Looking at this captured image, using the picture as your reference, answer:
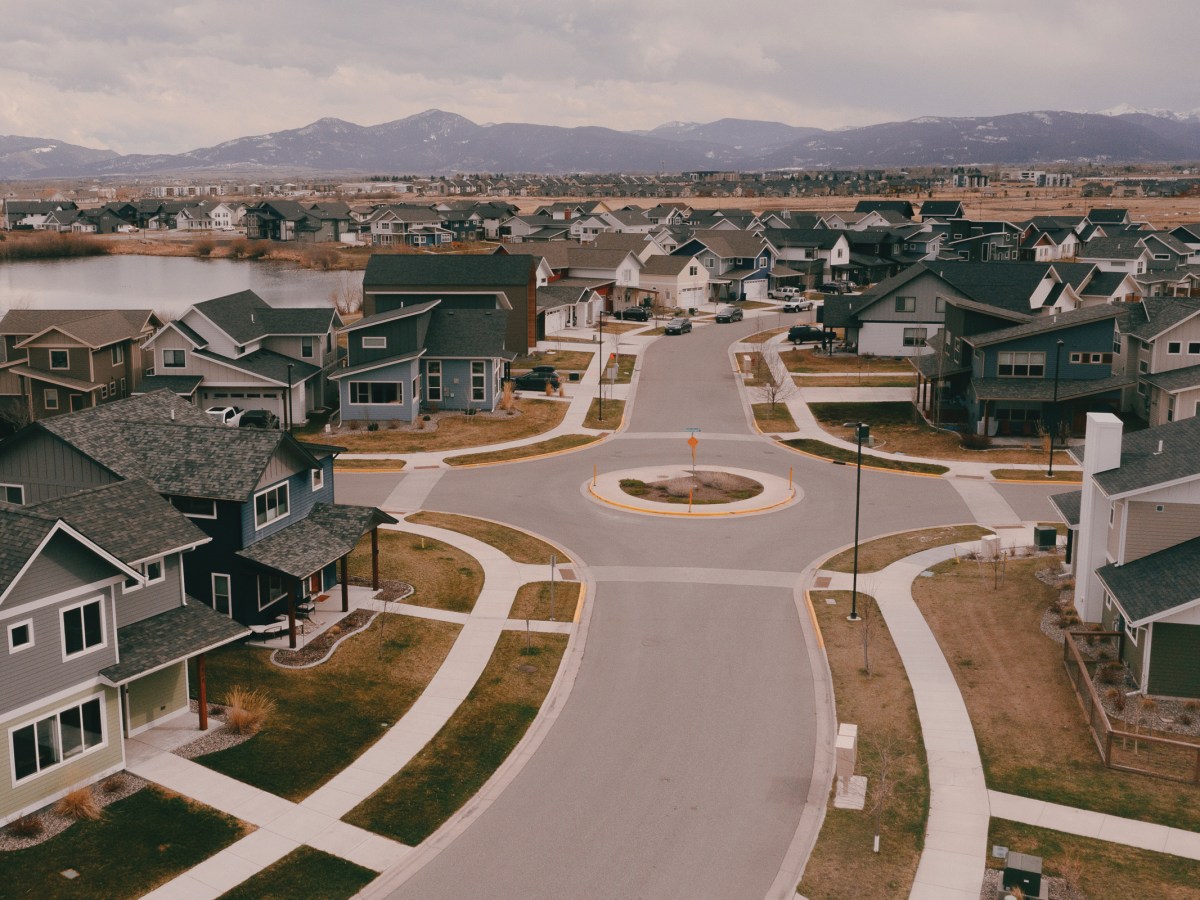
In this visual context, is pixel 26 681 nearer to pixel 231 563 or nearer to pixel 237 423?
pixel 231 563

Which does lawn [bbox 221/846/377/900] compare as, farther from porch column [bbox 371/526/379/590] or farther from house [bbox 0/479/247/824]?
porch column [bbox 371/526/379/590]

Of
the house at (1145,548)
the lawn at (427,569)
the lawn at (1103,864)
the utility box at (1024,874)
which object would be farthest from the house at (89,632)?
the house at (1145,548)

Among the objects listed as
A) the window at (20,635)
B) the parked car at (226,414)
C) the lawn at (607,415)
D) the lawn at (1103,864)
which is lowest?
the lawn at (1103,864)

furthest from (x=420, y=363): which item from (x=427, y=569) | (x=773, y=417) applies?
(x=427, y=569)

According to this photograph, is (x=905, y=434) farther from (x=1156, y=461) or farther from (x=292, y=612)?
(x=292, y=612)

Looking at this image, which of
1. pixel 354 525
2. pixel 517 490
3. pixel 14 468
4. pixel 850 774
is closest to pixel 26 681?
pixel 14 468

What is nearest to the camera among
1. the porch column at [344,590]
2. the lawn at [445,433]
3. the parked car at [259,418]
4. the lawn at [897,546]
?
the porch column at [344,590]

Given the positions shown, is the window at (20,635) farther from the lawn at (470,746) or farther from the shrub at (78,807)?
the lawn at (470,746)

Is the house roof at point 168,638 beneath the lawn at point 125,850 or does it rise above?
above
